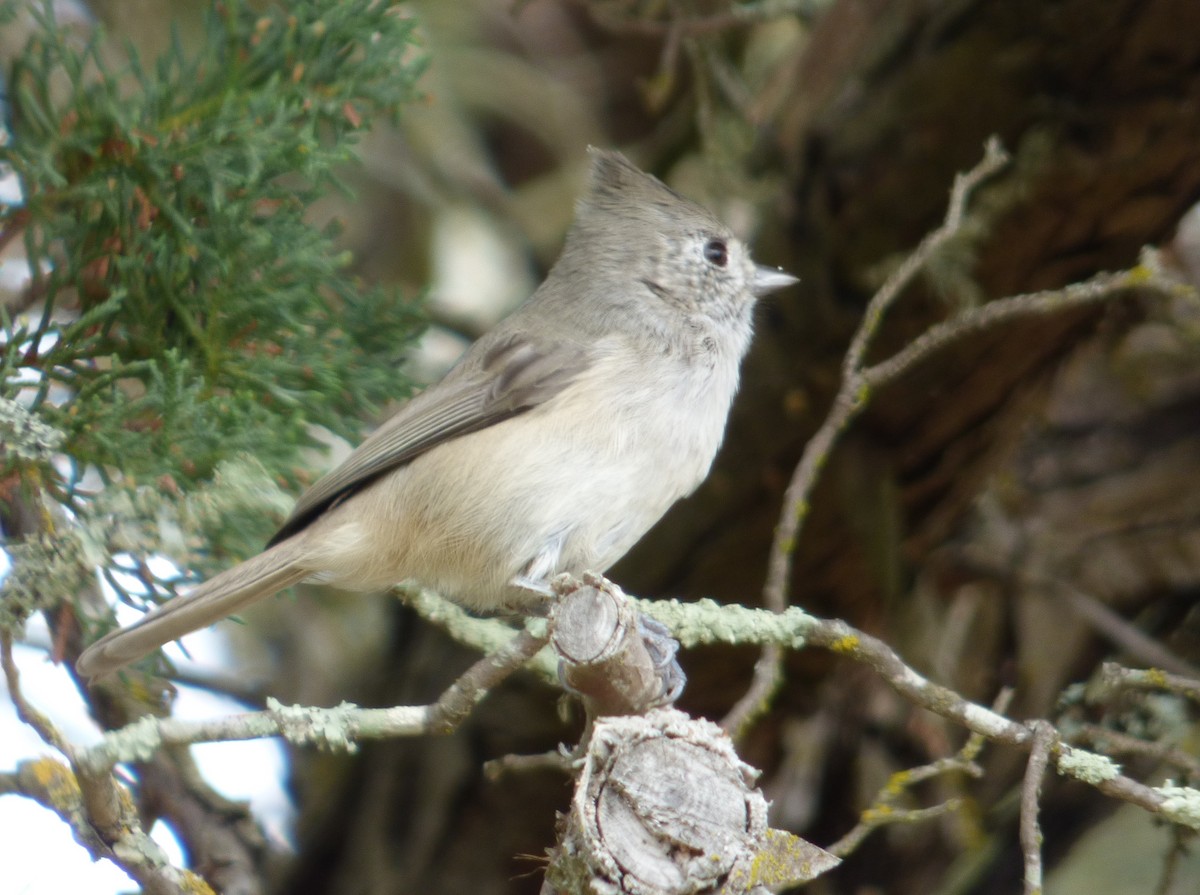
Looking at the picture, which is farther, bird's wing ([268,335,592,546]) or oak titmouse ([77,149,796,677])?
bird's wing ([268,335,592,546])

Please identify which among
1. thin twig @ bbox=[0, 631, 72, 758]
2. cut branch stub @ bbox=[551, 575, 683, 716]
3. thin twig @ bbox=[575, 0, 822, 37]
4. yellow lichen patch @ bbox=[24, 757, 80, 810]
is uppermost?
thin twig @ bbox=[575, 0, 822, 37]

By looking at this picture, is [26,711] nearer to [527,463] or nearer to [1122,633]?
[527,463]

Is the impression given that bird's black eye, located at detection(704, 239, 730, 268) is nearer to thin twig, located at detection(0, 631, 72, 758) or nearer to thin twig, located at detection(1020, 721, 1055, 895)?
thin twig, located at detection(1020, 721, 1055, 895)

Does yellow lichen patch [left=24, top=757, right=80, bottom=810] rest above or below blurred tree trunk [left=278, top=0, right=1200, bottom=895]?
below

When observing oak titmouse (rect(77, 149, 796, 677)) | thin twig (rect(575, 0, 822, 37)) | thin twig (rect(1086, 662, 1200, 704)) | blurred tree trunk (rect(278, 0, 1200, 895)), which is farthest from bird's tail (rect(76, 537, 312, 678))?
thin twig (rect(575, 0, 822, 37))

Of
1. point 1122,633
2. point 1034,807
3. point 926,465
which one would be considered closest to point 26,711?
point 1034,807

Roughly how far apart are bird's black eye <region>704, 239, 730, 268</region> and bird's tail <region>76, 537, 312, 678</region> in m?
1.42

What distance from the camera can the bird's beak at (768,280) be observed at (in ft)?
11.8

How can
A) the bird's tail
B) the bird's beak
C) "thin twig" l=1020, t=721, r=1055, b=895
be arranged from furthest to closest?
A: the bird's beak
the bird's tail
"thin twig" l=1020, t=721, r=1055, b=895

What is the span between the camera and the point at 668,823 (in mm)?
1910

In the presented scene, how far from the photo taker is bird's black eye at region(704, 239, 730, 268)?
362 centimetres

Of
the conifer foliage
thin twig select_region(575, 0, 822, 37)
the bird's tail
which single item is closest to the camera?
the conifer foliage

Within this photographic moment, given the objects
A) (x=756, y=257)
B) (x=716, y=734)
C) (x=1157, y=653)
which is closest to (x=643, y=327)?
(x=756, y=257)

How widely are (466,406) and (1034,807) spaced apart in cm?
160
